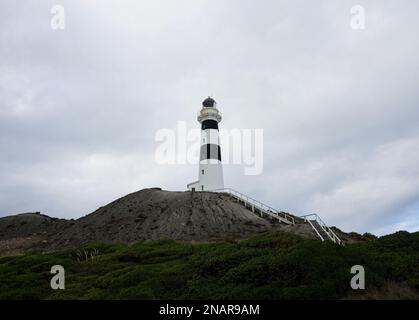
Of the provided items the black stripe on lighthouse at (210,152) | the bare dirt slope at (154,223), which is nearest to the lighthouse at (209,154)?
the black stripe on lighthouse at (210,152)

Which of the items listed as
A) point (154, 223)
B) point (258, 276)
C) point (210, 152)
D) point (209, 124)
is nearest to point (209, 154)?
point (210, 152)

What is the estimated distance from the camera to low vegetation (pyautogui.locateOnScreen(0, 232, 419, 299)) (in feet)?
47.4

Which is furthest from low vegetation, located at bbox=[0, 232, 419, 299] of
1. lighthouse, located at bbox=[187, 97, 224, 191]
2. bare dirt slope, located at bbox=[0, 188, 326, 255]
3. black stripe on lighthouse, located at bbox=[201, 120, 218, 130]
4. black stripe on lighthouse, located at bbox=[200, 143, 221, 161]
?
black stripe on lighthouse, located at bbox=[201, 120, 218, 130]

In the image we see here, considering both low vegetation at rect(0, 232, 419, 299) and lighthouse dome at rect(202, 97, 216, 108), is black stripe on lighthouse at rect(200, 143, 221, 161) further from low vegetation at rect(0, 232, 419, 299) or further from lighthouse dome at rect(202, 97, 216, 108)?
low vegetation at rect(0, 232, 419, 299)

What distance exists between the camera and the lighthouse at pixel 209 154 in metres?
60.8

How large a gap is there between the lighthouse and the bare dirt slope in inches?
260

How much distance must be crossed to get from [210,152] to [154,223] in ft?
63.5

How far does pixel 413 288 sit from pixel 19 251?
4315 cm

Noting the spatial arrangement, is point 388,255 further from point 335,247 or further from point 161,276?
point 161,276

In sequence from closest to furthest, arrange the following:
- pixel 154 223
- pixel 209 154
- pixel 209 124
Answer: pixel 154 223 < pixel 209 154 < pixel 209 124

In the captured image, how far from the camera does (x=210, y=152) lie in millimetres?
61344

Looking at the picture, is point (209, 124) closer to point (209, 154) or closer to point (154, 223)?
point (209, 154)

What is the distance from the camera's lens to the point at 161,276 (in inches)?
714
